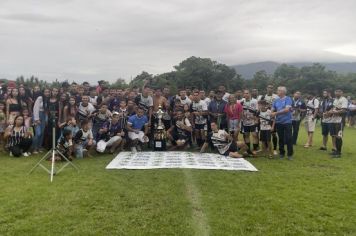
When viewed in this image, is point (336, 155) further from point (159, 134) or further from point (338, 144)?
point (159, 134)

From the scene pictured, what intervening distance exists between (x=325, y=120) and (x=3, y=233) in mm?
10083

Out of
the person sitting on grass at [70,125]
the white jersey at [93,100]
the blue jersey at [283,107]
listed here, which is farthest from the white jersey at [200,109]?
the person sitting on grass at [70,125]

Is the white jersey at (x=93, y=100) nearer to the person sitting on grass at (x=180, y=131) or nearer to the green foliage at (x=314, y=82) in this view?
the person sitting on grass at (x=180, y=131)

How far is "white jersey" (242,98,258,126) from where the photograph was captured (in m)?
11.7

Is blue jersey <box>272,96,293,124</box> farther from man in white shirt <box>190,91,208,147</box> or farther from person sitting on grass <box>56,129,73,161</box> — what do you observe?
person sitting on grass <box>56,129,73,161</box>

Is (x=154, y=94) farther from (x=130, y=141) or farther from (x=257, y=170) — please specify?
(x=257, y=170)

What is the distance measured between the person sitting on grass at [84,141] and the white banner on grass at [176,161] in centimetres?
91

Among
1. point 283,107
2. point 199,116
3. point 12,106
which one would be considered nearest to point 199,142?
point 199,116

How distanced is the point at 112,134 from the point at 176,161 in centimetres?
261

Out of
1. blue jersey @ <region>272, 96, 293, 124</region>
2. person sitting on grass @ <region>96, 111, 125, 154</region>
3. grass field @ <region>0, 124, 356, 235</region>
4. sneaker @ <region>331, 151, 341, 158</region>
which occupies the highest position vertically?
blue jersey @ <region>272, 96, 293, 124</region>

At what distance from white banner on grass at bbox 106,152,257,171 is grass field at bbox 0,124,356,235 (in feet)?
1.43

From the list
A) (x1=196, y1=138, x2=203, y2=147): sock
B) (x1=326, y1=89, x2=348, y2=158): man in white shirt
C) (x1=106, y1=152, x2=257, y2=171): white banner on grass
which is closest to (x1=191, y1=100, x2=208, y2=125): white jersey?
(x1=196, y1=138, x2=203, y2=147): sock

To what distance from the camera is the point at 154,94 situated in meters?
13.0

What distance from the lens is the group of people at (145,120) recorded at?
36.4 ft
